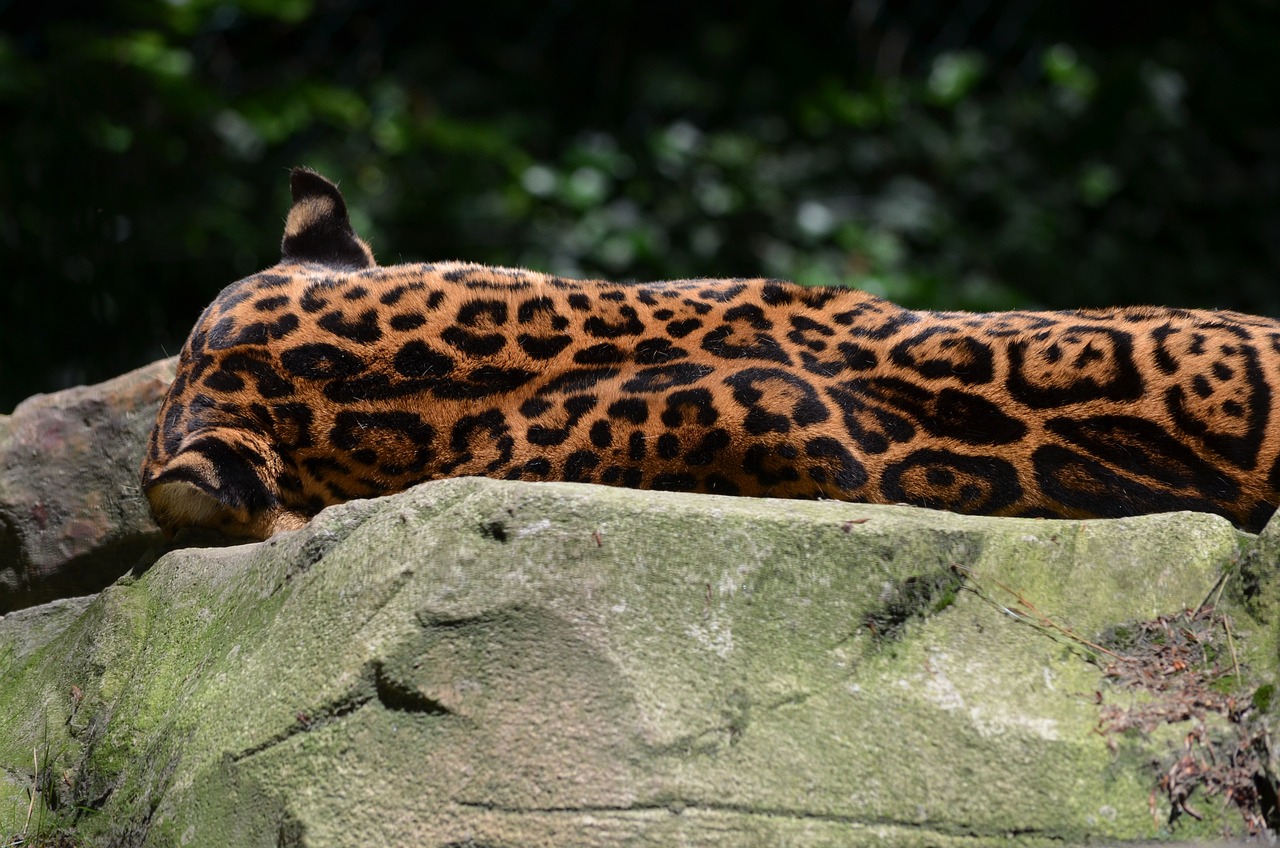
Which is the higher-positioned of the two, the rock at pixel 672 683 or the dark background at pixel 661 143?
the dark background at pixel 661 143

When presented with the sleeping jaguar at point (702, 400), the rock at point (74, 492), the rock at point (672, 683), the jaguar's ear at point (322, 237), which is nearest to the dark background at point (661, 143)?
the rock at point (74, 492)

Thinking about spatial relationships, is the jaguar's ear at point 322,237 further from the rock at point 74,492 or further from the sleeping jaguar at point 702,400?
the rock at point 74,492

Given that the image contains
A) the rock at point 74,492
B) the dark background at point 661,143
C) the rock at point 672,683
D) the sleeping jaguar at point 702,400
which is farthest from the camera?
the dark background at point 661,143

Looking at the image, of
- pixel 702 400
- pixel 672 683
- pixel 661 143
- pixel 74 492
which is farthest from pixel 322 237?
pixel 661 143

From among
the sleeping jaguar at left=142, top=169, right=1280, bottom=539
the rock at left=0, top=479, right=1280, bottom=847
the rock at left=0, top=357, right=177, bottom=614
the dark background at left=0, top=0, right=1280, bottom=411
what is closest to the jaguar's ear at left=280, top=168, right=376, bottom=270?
the sleeping jaguar at left=142, top=169, right=1280, bottom=539

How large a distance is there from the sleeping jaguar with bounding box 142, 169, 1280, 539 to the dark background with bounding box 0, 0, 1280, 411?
409 centimetres

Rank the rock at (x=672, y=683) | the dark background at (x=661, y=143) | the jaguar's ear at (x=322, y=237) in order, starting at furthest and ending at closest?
1. the dark background at (x=661, y=143)
2. the jaguar's ear at (x=322, y=237)
3. the rock at (x=672, y=683)

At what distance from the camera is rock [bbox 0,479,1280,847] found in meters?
2.49

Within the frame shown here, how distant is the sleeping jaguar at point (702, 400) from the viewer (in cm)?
354

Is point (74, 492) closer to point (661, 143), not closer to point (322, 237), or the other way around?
point (322, 237)

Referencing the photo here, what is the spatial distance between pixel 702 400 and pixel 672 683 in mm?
1121

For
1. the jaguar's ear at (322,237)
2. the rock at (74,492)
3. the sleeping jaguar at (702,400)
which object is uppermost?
the jaguar's ear at (322,237)

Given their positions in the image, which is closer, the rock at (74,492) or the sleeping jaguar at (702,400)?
the sleeping jaguar at (702,400)

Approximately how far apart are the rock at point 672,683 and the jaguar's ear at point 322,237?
64.2 inches
